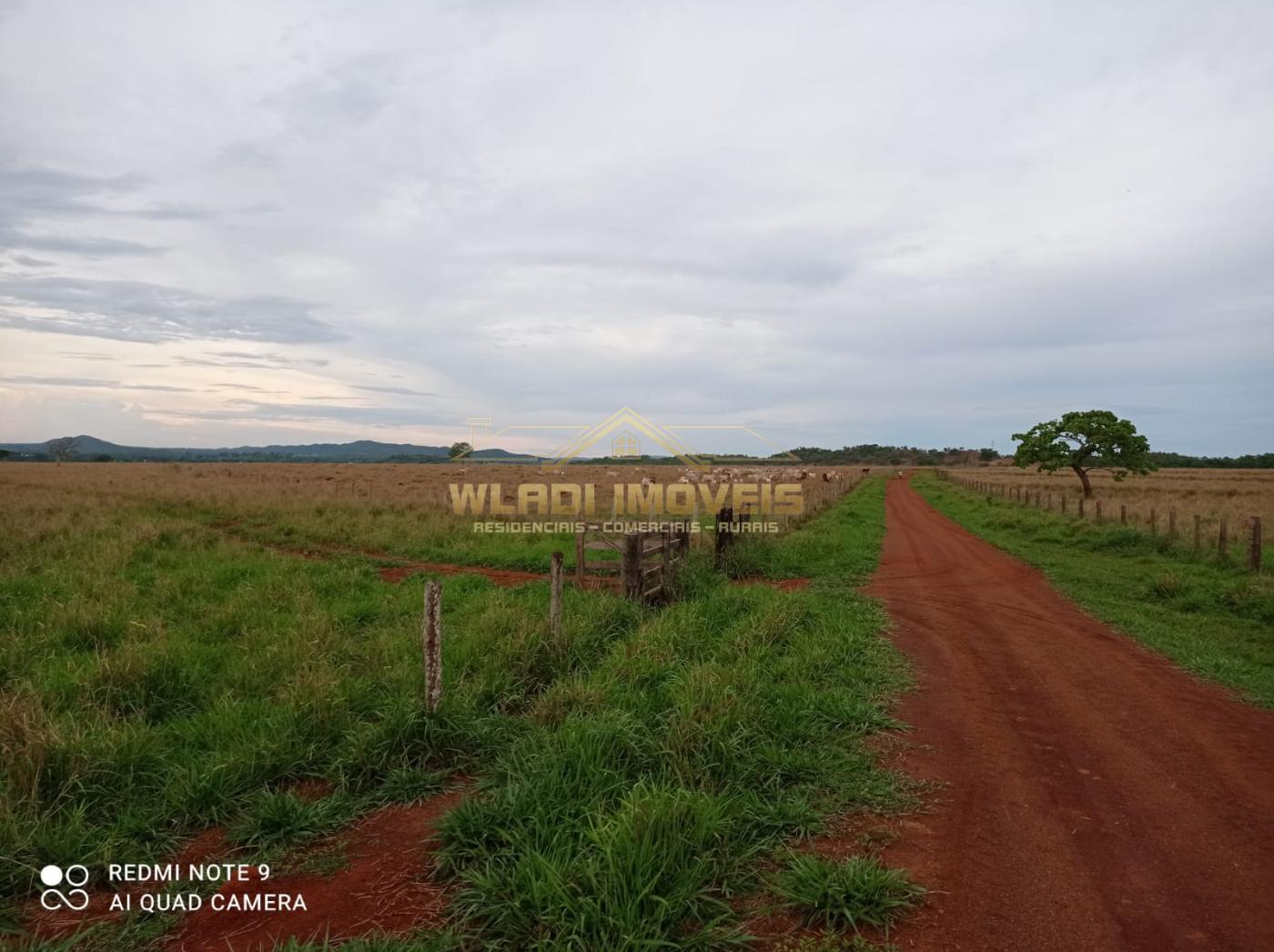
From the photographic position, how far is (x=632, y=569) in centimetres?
1073

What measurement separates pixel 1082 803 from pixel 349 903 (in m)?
5.13

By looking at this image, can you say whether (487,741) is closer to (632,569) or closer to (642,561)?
(632,569)

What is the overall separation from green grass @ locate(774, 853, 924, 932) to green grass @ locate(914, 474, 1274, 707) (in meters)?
6.14

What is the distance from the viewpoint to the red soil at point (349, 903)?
154 inches

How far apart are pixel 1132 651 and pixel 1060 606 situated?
2903 millimetres

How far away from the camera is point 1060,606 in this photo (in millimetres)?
12070

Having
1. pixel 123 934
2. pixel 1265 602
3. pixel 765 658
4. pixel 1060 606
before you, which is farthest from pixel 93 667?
pixel 1265 602

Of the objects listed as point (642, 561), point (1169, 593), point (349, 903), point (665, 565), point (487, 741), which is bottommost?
point (349, 903)

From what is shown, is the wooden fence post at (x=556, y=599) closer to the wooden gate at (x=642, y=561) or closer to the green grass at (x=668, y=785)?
the green grass at (x=668, y=785)

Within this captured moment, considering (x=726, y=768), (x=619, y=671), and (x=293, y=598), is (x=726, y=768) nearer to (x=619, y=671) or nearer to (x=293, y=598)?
(x=619, y=671)

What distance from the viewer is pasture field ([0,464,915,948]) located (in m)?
4.01

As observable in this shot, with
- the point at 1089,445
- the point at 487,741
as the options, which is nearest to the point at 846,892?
the point at 487,741

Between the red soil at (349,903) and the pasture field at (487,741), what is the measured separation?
0.53 feet

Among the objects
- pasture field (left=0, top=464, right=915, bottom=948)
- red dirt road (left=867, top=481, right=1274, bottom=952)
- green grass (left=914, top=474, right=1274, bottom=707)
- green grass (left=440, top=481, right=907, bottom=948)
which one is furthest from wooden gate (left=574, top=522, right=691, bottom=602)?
green grass (left=914, top=474, right=1274, bottom=707)
